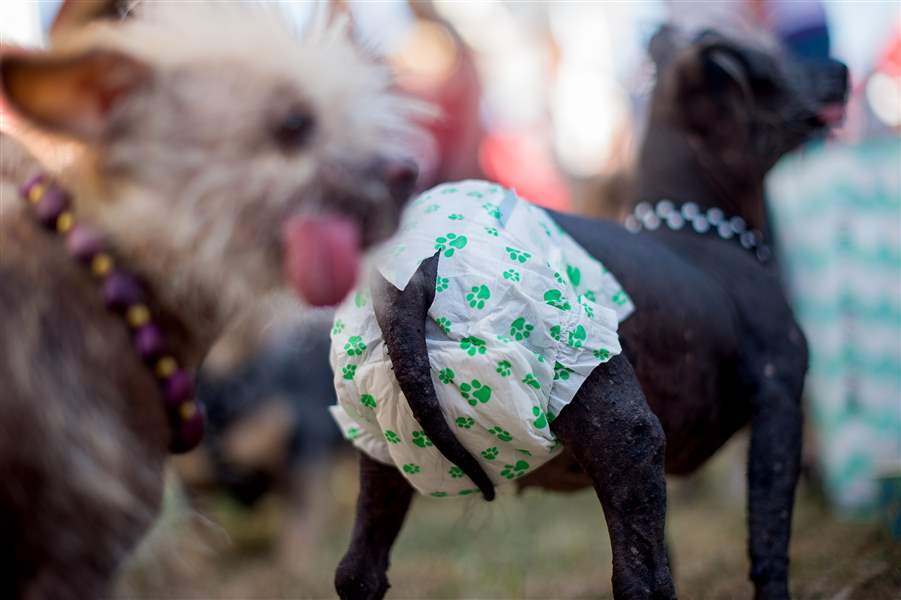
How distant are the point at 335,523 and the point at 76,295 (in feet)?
12.6

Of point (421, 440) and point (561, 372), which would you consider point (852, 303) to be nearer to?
point (561, 372)

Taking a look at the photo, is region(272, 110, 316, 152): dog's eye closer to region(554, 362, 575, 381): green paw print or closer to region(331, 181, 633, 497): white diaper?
region(331, 181, 633, 497): white diaper

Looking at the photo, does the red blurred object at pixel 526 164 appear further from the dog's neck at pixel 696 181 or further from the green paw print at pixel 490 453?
the green paw print at pixel 490 453

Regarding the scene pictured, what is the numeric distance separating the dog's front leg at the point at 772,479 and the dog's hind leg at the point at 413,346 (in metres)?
0.80

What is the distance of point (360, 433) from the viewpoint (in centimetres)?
178

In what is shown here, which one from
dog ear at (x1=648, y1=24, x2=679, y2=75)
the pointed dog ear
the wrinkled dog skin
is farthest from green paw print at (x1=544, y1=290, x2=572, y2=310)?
dog ear at (x1=648, y1=24, x2=679, y2=75)

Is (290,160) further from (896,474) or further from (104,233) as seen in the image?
(896,474)

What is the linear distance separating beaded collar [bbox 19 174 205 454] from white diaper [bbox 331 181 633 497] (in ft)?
1.16

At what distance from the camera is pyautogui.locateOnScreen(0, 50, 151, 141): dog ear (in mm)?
1093

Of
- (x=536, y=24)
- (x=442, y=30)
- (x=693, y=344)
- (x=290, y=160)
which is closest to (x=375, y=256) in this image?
(x=290, y=160)

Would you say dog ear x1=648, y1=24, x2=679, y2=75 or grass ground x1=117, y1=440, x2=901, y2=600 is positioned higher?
dog ear x1=648, y1=24, x2=679, y2=75

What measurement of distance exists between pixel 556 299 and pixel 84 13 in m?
0.84

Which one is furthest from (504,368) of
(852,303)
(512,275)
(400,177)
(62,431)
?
(852,303)

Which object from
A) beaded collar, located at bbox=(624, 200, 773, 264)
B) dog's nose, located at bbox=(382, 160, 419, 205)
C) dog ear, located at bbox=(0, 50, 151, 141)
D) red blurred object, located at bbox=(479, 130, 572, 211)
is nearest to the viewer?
dog ear, located at bbox=(0, 50, 151, 141)
